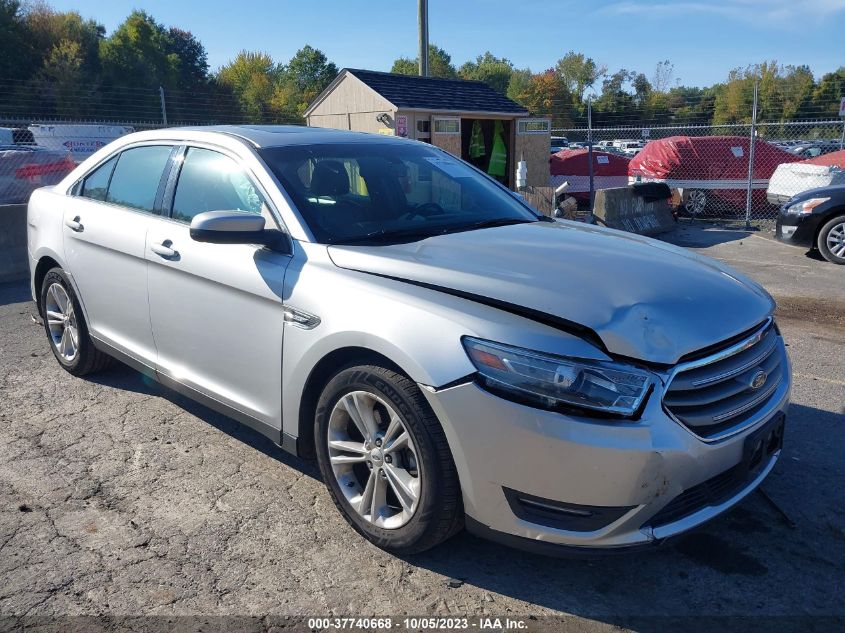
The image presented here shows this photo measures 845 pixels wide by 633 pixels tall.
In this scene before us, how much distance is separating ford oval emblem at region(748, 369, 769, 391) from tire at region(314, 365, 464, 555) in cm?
124

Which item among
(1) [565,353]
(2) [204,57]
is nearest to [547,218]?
(1) [565,353]

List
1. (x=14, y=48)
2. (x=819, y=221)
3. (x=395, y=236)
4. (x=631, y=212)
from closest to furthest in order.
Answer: (x=395, y=236), (x=819, y=221), (x=631, y=212), (x=14, y=48)

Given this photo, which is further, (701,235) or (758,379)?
(701,235)

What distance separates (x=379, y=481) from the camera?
296 centimetres

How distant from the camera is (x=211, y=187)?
12.5 feet

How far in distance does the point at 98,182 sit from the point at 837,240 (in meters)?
8.97

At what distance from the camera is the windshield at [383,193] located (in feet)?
11.3

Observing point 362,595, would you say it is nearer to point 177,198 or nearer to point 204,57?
point 177,198

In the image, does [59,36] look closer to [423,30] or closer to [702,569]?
[423,30]

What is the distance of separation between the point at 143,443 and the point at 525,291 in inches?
102

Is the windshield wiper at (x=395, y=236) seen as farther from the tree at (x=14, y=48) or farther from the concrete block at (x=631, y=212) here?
the tree at (x=14, y=48)

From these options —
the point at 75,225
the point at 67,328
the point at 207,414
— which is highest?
the point at 75,225

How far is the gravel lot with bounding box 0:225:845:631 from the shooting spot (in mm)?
2705

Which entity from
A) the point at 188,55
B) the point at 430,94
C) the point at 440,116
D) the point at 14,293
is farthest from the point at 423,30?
the point at 188,55
